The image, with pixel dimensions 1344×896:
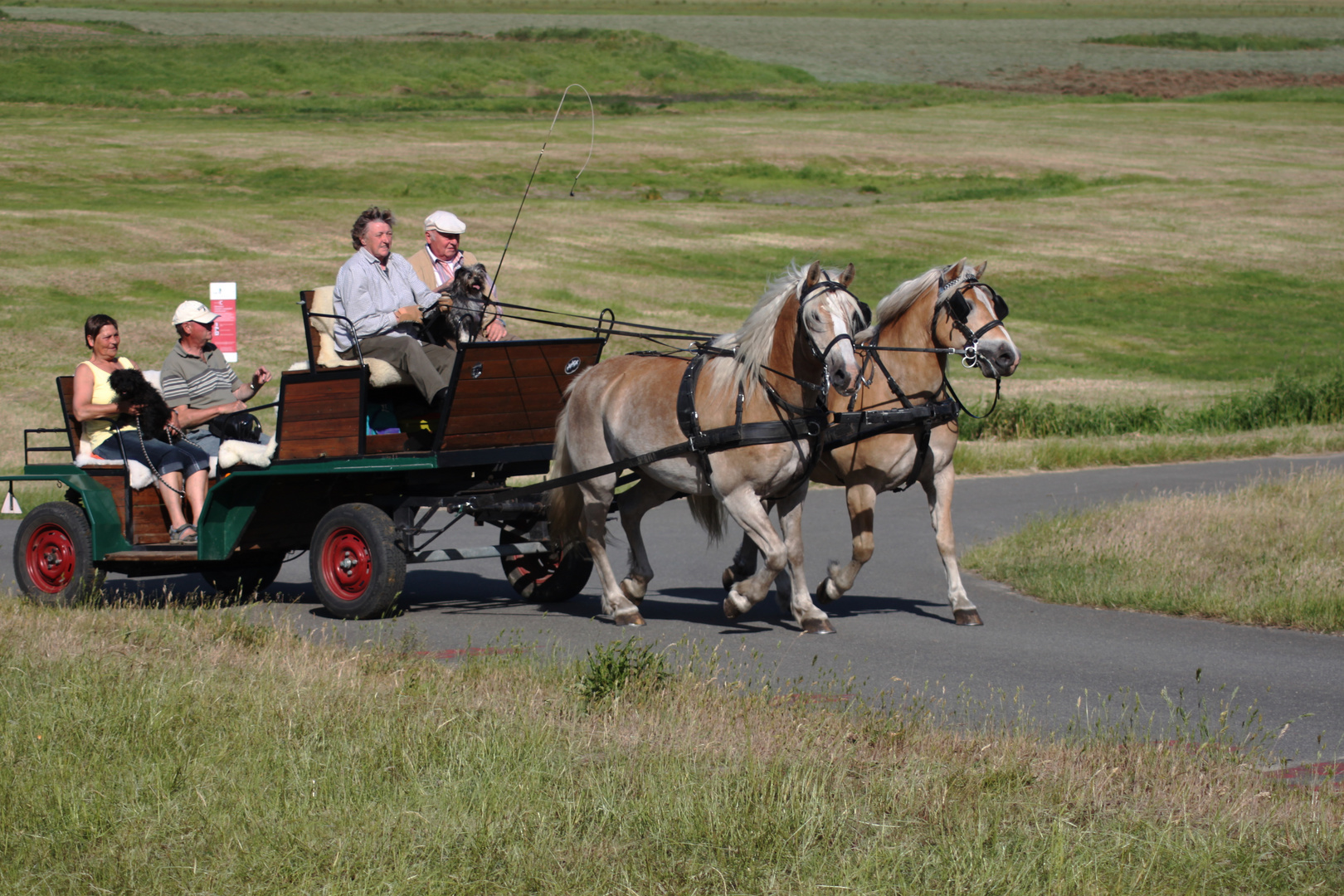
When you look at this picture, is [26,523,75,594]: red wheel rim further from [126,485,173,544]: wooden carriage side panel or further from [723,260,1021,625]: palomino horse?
[723,260,1021,625]: palomino horse

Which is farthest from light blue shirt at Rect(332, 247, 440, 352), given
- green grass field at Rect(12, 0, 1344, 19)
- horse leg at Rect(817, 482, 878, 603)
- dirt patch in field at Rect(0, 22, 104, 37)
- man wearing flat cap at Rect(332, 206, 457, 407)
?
green grass field at Rect(12, 0, 1344, 19)

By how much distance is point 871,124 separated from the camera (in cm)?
5888

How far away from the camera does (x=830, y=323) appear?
811 centimetres

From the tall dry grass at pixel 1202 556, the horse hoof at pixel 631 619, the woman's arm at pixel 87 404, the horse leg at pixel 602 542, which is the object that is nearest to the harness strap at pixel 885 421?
the horse leg at pixel 602 542

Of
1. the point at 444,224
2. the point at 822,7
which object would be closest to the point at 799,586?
the point at 444,224

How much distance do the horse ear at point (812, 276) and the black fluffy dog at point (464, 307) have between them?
2287 mm

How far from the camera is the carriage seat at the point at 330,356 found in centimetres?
938

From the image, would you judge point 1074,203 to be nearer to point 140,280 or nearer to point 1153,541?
point 140,280

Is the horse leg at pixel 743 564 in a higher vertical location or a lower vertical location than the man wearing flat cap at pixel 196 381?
lower

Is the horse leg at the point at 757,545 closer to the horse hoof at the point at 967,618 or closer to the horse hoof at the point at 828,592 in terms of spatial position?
the horse hoof at the point at 828,592

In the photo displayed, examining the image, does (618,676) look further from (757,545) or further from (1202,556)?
(1202,556)

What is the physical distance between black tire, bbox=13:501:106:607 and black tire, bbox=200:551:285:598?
1.02 meters

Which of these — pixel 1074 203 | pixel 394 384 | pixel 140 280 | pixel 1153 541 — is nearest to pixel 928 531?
Answer: pixel 1153 541

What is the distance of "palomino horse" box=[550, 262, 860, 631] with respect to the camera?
8375mm
